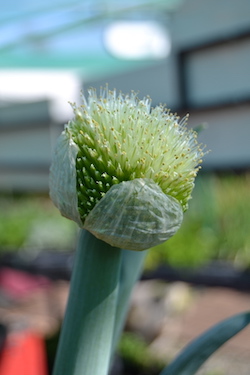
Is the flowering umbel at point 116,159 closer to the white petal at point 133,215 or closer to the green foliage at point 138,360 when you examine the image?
the white petal at point 133,215

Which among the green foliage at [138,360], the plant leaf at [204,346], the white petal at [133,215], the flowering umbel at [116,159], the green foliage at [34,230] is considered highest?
the flowering umbel at [116,159]

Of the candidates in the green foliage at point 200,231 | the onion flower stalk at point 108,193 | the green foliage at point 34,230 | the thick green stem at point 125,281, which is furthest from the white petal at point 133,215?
the green foliage at point 34,230

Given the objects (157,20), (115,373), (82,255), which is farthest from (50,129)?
(82,255)

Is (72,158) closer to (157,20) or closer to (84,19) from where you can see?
A: (84,19)

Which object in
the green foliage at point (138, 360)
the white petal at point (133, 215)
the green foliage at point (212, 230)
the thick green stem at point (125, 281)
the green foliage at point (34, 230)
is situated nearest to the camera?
the white petal at point (133, 215)

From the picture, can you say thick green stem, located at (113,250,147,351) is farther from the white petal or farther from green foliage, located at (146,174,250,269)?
green foliage, located at (146,174,250,269)

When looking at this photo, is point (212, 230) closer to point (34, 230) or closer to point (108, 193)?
point (34, 230)

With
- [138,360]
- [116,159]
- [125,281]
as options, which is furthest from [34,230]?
[116,159]
